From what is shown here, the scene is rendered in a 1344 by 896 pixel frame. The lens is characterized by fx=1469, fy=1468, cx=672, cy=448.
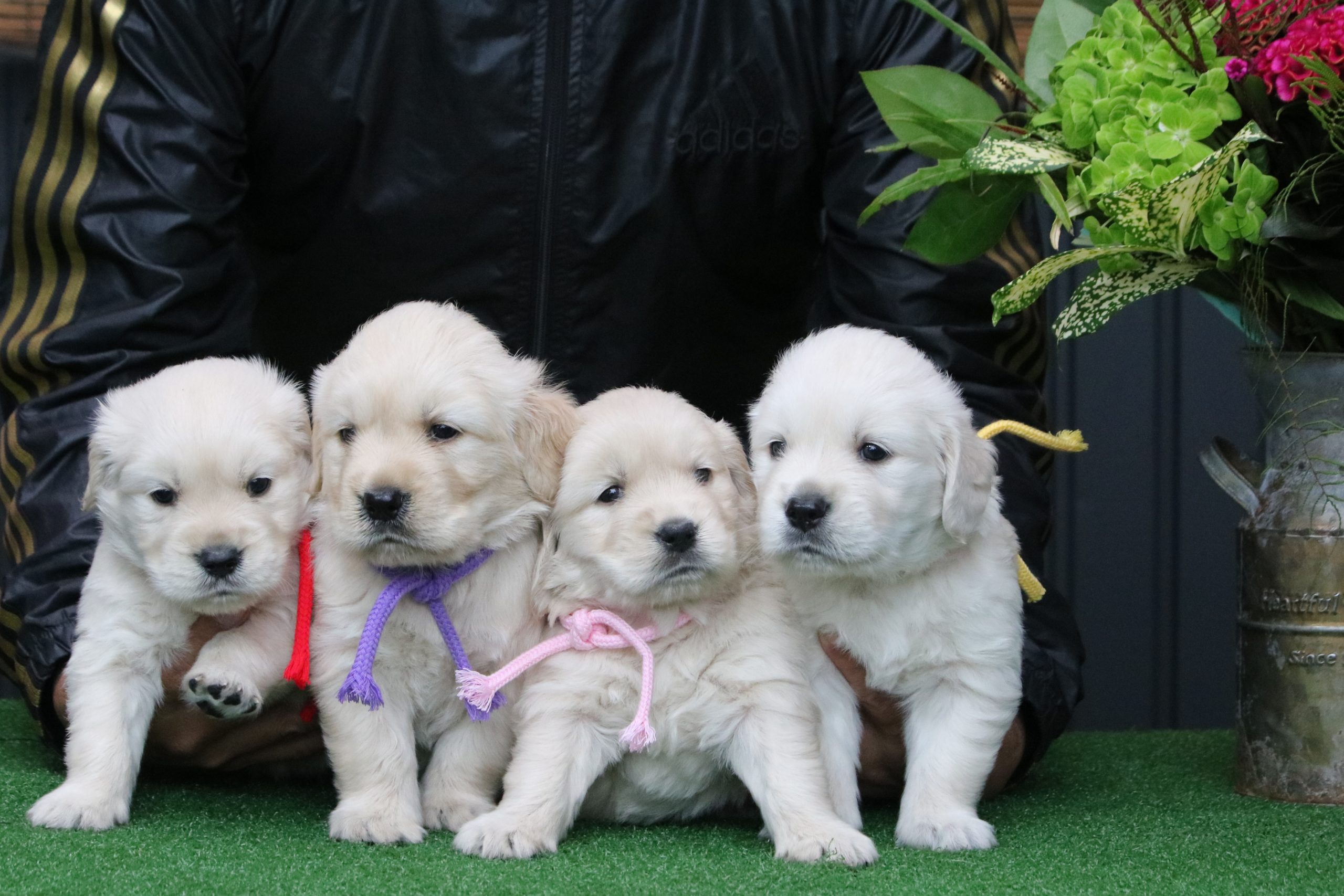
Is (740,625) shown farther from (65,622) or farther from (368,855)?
(65,622)

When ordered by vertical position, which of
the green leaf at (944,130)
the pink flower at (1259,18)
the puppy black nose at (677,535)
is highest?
the pink flower at (1259,18)

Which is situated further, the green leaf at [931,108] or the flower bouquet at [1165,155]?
the green leaf at [931,108]

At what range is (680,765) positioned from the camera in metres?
2.74

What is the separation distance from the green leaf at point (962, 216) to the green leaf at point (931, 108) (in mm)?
80

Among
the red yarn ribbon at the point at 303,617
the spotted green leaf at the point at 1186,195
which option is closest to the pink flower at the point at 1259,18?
the spotted green leaf at the point at 1186,195

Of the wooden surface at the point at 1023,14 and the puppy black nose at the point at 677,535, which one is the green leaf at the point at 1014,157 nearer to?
the puppy black nose at the point at 677,535

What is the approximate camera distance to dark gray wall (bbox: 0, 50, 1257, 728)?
5586 millimetres

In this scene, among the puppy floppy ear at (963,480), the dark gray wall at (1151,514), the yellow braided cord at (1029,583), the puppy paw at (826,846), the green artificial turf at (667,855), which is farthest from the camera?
the dark gray wall at (1151,514)

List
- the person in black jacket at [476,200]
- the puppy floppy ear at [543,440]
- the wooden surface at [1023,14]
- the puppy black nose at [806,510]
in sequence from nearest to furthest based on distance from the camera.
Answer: the puppy black nose at [806,510] < the puppy floppy ear at [543,440] < the person in black jacket at [476,200] < the wooden surface at [1023,14]

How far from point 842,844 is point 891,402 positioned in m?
0.80

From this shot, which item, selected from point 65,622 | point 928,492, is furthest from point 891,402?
point 65,622

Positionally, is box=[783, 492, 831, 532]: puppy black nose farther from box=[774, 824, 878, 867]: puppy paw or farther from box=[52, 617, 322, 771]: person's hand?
box=[52, 617, 322, 771]: person's hand

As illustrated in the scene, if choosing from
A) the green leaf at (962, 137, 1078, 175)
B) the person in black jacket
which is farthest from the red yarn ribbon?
the green leaf at (962, 137, 1078, 175)

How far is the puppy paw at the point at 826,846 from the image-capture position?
2455mm
